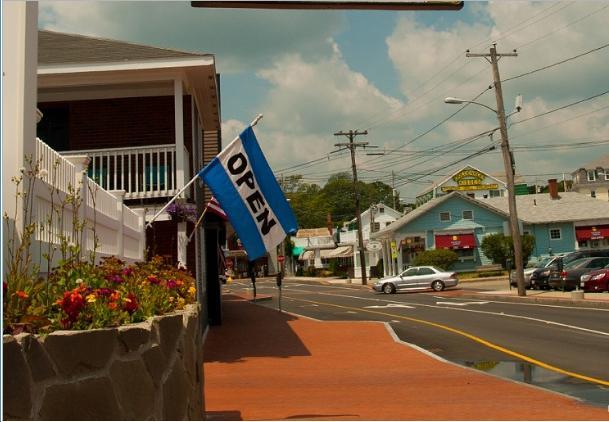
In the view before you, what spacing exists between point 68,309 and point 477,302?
955 inches

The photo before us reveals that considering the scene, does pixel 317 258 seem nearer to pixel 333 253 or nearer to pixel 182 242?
pixel 333 253

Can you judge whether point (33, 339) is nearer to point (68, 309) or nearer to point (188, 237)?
point (68, 309)

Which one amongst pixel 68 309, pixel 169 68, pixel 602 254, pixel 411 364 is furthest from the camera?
pixel 602 254

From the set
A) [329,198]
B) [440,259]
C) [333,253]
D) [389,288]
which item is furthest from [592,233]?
[329,198]

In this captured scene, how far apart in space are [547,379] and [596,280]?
1976 centimetres

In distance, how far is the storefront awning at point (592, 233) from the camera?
52.3 meters

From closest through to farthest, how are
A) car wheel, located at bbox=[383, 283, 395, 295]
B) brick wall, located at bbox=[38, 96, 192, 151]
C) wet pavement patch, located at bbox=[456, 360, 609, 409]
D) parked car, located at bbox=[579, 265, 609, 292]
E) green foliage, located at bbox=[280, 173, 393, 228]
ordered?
wet pavement patch, located at bbox=[456, 360, 609, 409]
brick wall, located at bbox=[38, 96, 192, 151]
parked car, located at bbox=[579, 265, 609, 292]
car wheel, located at bbox=[383, 283, 395, 295]
green foliage, located at bbox=[280, 173, 393, 228]

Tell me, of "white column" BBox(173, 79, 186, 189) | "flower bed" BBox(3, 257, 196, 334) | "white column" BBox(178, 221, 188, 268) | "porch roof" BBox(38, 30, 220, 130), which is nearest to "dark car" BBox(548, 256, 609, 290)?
"porch roof" BBox(38, 30, 220, 130)

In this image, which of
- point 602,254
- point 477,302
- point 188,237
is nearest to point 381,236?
point 602,254

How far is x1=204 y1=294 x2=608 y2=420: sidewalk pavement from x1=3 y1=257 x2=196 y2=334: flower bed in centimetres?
259

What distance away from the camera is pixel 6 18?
18.1 feet

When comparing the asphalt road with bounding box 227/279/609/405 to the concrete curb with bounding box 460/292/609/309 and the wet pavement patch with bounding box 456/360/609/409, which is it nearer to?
the wet pavement patch with bounding box 456/360/609/409

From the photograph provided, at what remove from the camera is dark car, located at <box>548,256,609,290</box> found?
91.4 feet

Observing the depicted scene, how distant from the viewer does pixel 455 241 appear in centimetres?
5209
